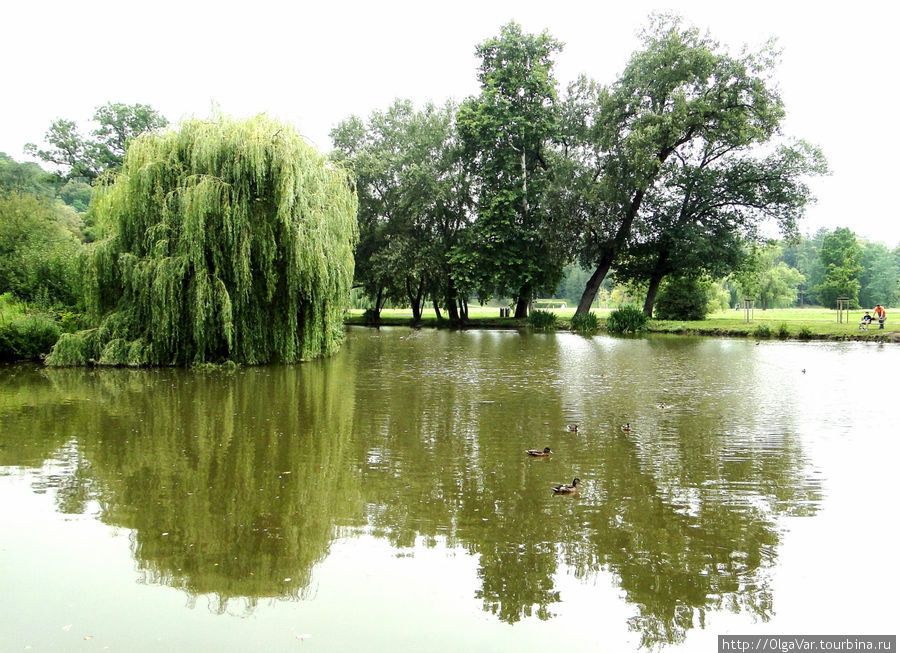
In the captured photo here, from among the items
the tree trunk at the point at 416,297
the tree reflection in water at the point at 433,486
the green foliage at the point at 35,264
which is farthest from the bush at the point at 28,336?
the tree trunk at the point at 416,297

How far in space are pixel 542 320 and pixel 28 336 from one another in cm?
2779

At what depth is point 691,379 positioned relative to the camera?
54.0 feet

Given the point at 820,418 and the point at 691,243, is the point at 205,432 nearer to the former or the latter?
the point at 820,418

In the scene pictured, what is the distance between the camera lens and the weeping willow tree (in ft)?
55.7

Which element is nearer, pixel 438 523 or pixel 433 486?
pixel 438 523

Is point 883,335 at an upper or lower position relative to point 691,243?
lower

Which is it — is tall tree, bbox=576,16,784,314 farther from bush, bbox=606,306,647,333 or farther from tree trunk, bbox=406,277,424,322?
tree trunk, bbox=406,277,424,322

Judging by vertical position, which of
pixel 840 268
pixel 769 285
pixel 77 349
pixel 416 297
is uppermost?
pixel 840 268

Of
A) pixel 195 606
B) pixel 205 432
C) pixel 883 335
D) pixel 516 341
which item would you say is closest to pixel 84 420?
pixel 205 432

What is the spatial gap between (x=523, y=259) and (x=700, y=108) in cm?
1295

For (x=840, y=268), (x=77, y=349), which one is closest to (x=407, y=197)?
(x=77, y=349)

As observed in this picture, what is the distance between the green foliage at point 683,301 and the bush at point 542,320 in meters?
7.17

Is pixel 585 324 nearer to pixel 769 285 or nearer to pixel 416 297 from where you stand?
pixel 416 297

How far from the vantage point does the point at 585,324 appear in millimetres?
37656
